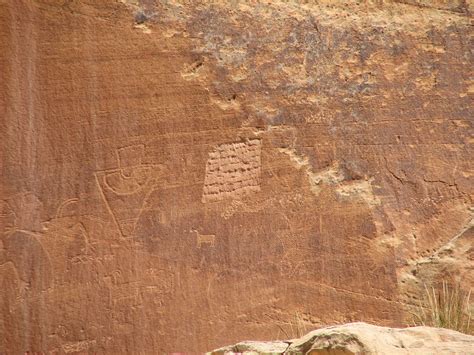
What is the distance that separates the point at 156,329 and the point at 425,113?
250 cm

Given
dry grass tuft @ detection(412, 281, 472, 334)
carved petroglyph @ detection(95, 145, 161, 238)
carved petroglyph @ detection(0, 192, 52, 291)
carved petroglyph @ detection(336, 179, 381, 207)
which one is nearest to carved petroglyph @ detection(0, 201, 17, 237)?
carved petroglyph @ detection(0, 192, 52, 291)

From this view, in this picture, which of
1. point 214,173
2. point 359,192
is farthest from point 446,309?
point 214,173

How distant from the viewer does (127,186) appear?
17.2ft

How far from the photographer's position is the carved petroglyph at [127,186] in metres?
5.19

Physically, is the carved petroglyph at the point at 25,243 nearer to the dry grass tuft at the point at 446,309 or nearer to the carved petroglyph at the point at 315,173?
the carved petroglyph at the point at 315,173

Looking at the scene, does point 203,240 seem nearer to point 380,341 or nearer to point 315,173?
point 315,173

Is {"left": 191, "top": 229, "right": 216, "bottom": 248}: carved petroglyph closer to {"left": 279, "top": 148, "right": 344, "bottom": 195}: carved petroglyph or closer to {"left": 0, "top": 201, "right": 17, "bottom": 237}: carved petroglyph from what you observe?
{"left": 279, "top": 148, "right": 344, "bottom": 195}: carved petroglyph

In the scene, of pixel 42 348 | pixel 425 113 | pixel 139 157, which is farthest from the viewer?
pixel 425 113

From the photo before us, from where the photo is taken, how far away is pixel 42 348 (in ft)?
16.2

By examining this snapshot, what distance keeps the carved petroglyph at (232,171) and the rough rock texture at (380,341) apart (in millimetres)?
2006

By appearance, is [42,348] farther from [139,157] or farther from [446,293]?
[446,293]

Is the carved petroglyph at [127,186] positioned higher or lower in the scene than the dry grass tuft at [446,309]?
higher

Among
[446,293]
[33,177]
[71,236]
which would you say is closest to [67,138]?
[33,177]

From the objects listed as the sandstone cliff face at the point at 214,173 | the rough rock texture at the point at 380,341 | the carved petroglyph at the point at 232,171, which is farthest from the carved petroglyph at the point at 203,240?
the rough rock texture at the point at 380,341
